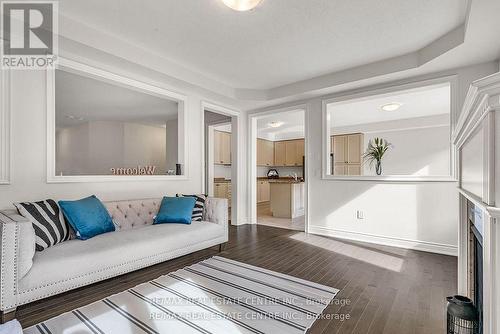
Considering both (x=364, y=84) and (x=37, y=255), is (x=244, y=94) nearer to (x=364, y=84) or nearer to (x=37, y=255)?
(x=364, y=84)

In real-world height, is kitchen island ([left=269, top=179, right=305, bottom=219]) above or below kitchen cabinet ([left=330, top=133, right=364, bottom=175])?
below

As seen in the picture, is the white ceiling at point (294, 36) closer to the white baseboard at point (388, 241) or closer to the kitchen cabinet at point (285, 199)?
the white baseboard at point (388, 241)

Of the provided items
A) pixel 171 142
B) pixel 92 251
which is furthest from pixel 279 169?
pixel 92 251

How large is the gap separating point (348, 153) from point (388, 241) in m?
4.25

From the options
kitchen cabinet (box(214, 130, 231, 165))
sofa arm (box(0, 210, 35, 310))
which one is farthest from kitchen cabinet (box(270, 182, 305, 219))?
sofa arm (box(0, 210, 35, 310))

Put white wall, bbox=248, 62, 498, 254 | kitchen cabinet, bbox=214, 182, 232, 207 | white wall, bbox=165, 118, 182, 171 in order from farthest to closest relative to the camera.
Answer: kitchen cabinet, bbox=214, 182, 232, 207
white wall, bbox=165, 118, 182, 171
white wall, bbox=248, 62, 498, 254

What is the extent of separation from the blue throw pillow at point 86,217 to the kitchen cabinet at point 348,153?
673 cm

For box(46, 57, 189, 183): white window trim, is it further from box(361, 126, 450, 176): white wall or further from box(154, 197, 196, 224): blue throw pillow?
box(361, 126, 450, 176): white wall

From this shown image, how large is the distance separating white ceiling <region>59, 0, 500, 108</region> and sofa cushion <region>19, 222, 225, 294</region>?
2108 mm

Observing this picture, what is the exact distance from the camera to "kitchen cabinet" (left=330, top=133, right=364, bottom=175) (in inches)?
295

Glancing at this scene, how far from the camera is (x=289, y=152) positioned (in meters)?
9.03

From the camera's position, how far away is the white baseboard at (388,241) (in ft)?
10.9

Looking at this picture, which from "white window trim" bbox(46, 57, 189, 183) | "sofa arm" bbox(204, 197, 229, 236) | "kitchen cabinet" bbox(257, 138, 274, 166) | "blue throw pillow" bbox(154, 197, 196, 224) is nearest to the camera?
"white window trim" bbox(46, 57, 189, 183)

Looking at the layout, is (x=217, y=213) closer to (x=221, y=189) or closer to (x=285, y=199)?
(x=285, y=199)
